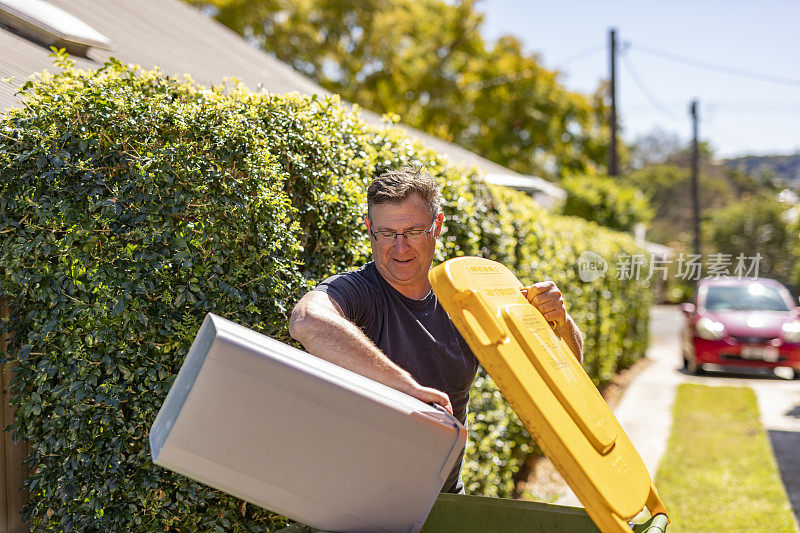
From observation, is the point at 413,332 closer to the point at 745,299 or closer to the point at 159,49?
the point at 159,49

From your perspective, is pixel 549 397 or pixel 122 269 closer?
pixel 549 397

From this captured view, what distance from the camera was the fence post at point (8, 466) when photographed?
2738 millimetres

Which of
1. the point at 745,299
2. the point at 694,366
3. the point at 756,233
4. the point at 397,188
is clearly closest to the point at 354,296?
the point at 397,188

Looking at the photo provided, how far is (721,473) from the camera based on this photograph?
264 inches

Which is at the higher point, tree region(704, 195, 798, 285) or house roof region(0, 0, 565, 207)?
house roof region(0, 0, 565, 207)

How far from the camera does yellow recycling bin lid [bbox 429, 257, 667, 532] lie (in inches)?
72.3

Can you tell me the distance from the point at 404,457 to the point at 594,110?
3154 cm

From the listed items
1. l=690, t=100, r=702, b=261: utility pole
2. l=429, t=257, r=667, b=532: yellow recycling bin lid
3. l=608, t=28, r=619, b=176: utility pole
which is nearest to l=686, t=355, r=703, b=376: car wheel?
l=608, t=28, r=619, b=176: utility pole

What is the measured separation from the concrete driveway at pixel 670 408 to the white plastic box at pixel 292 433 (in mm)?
4561

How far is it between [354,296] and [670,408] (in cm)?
849

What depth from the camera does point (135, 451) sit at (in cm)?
265

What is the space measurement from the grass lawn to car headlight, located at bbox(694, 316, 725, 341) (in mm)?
1943

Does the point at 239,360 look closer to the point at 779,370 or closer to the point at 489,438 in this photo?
the point at 489,438

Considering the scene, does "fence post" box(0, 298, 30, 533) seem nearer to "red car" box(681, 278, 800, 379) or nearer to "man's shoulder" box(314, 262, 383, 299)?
"man's shoulder" box(314, 262, 383, 299)
